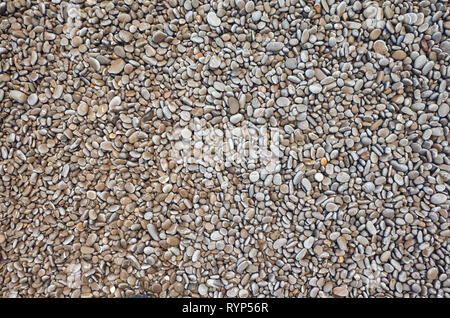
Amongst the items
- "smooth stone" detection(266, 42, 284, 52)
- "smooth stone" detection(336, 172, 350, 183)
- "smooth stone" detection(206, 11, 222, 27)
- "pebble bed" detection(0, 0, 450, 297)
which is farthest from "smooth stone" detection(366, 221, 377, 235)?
"smooth stone" detection(206, 11, 222, 27)

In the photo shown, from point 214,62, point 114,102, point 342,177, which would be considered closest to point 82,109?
point 114,102

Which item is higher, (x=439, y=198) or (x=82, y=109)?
(x=82, y=109)

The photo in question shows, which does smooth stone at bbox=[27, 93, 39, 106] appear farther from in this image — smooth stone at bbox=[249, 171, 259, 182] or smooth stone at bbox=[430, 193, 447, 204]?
smooth stone at bbox=[430, 193, 447, 204]

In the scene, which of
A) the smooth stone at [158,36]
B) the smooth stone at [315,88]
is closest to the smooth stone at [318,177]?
the smooth stone at [315,88]

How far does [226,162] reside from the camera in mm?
1088

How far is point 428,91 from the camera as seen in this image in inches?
42.0

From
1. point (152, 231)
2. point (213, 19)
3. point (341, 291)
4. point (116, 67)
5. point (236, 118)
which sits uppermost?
point (213, 19)

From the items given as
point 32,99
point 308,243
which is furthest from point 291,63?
point 32,99

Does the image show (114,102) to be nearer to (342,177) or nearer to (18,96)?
(18,96)

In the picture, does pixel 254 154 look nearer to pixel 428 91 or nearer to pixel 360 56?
pixel 360 56

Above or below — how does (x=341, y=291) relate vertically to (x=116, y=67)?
below

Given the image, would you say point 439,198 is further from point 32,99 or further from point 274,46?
point 32,99

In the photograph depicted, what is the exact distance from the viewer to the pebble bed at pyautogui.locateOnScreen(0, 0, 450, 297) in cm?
107

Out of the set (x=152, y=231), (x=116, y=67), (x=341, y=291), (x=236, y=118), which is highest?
(x=116, y=67)
